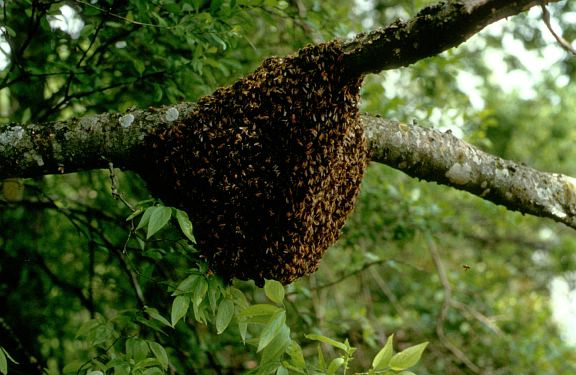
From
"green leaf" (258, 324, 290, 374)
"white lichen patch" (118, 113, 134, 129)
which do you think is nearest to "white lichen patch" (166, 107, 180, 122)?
"white lichen patch" (118, 113, 134, 129)

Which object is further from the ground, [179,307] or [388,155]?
[388,155]

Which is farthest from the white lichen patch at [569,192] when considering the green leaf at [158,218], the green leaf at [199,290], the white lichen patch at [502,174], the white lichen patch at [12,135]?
the white lichen patch at [12,135]

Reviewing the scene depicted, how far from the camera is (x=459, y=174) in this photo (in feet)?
8.31

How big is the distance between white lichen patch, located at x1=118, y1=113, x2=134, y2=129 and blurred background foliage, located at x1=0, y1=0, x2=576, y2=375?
0.41 m

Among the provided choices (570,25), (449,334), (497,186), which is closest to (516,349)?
(449,334)

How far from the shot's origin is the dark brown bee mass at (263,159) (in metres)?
2.02

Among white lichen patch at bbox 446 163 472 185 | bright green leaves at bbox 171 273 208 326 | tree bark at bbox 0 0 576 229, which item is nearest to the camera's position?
tree bark at bbox 0 0 576 229

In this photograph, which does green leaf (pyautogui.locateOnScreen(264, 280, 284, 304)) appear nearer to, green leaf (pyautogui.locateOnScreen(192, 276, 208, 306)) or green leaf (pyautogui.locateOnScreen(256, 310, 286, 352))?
green leaf (pyautogui.locateOnScreen(256, 310, 286, 352))

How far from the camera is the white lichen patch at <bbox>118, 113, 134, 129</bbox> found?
215cm

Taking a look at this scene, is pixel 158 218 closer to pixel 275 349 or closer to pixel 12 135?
pixel 275 349

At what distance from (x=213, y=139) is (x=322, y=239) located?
601 millimetres

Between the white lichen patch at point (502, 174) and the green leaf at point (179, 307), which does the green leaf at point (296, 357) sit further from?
the white lichen patch at point (502, 174)

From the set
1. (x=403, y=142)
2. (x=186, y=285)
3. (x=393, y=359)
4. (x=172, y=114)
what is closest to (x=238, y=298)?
(x=186, y=285)

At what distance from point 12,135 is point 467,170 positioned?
1.89 meters
